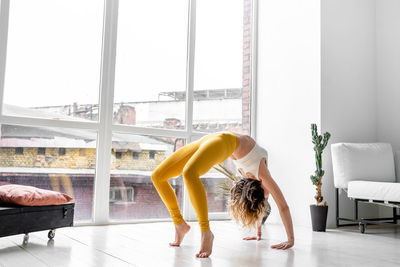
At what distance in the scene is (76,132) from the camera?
4.04 m

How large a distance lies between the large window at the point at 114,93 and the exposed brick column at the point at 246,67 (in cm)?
2

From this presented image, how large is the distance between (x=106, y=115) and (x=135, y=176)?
73 cm

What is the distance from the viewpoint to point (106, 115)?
13.8ft

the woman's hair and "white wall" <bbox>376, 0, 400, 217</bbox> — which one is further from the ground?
"white wall" <bbox>376, 0, 400, 217</bbox>

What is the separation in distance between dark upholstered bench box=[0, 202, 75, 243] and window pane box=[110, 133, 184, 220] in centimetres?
106

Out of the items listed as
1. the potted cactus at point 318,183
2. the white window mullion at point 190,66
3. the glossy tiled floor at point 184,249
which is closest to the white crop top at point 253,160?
the glossy tiled floor at point 184,249

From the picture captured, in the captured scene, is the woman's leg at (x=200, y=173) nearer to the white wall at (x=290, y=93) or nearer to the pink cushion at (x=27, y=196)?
the pink cushion at (x=27, y=196)

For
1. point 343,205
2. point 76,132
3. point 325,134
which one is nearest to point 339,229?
point 343,205

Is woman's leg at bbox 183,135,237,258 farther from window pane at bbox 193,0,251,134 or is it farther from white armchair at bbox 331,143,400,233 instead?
Answer: window pane at bbox 193,0,251,134

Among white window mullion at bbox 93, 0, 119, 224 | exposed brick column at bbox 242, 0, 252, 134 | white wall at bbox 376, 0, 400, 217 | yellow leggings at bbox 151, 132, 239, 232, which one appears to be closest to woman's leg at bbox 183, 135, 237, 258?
yellow leggings at bbox 151, 132, 239, 232

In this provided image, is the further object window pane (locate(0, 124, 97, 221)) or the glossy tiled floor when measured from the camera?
window pane (locate(0, 124, 97, 221))

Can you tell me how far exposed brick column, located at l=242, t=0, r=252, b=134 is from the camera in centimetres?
529

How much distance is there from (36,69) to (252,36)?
2786 millimetres

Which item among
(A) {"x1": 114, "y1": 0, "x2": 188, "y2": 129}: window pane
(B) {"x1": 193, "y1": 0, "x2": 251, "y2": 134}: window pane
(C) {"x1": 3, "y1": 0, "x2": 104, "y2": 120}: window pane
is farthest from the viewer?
(B) {"x1": 193, "y1": 0, "x2": 251, "y2": 134}: window pane
